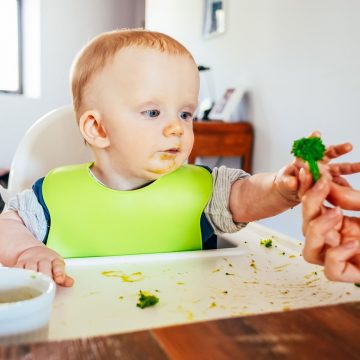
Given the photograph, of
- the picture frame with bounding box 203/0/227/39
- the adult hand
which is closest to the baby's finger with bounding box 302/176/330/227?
the adult hand

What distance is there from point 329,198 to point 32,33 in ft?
14.0

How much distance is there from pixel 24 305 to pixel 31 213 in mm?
414

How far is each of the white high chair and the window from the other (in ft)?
11.7

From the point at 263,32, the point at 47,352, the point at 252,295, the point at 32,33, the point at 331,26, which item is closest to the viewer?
the point at 47,352

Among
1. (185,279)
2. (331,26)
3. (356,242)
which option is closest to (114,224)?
(185,279)

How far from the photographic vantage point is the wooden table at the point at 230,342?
312mm

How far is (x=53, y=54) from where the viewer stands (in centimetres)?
425

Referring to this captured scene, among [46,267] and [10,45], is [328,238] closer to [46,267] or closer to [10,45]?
[46,267]

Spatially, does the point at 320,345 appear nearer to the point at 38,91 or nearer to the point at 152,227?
the point at 152,227


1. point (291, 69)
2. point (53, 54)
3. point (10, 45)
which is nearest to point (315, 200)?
point (291, 69)

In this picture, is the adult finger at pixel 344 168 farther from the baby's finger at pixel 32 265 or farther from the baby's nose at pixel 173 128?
the baby's finger at pixel 32 265

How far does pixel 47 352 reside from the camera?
31cm

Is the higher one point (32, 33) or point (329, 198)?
point (32, 33)

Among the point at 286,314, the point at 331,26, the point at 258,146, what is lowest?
the point at 258,146
